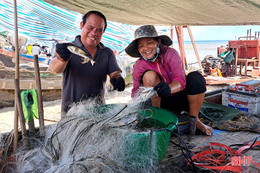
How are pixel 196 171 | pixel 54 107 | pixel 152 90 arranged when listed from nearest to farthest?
pixel 196 171 → pixel 152 90 → pixel 54 107

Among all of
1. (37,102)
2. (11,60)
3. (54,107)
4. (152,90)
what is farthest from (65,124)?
(11,60)

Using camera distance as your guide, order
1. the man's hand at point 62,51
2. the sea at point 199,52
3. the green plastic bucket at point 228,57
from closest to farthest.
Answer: the man's hand at point 62,51 → the green plastic bucket at point 228,57 → the sea at point 199,52

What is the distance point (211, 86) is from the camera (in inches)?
363

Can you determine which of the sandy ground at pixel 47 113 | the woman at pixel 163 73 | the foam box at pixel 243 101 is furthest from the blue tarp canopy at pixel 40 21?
the foam box at pixel 243 101

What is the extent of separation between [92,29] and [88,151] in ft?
5.09

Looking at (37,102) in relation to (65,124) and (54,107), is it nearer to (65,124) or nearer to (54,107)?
(65,124)

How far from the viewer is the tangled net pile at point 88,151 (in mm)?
1270

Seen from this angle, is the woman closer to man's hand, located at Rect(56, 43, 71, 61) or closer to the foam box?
man's hand, located at Rect(56, 43, 71, 61)

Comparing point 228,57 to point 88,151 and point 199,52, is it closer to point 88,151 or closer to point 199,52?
point 88,151

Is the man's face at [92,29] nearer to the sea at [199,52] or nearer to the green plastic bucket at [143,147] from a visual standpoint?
the green plastic bucket at [143,147]

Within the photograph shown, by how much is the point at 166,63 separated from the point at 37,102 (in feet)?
5.06

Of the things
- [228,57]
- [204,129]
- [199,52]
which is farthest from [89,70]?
[199,52]

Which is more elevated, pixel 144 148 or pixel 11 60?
pixel 11 60

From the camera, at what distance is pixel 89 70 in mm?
2523
